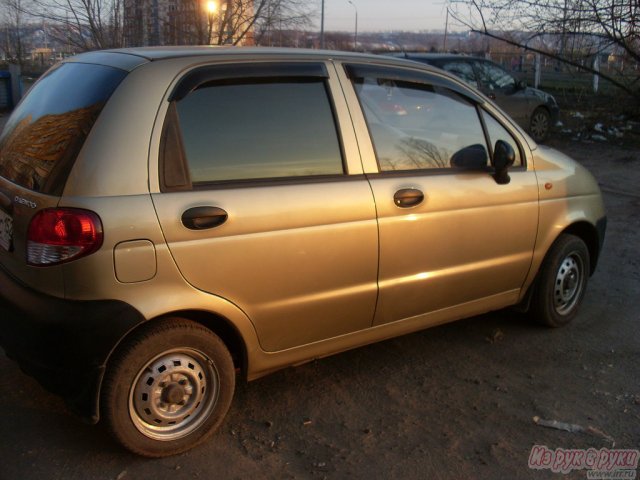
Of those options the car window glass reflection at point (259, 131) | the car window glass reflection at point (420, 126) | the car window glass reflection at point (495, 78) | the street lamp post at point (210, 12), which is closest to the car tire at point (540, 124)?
the car window glass reflection at point (495, 78)

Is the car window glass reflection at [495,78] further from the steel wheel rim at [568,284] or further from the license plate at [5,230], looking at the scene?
the license plate at [5,230]

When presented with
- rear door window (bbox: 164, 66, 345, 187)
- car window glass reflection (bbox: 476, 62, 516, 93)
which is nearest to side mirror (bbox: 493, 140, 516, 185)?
rear door window (bbox: 164, 66, 345, 187)

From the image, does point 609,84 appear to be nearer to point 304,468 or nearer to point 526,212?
point 526,212

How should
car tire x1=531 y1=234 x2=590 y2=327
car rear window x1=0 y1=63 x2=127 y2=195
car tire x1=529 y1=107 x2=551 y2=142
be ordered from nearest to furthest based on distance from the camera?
car rear window x1=0 y1=63 x2=127 y2=195 < car tire x1=531 y1=234 x2=590 y2=327 < car tire x1=529 y1=107 x2=551 y2=142

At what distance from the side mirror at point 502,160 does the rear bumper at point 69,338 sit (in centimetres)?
224

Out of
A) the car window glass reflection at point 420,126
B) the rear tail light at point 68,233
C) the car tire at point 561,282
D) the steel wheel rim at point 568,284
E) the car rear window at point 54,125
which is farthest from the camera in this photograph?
the steel wheel rim at point 568,284

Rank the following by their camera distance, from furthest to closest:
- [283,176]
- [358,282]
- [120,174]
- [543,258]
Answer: [543,258], [358,282], [283,176], [120,174]

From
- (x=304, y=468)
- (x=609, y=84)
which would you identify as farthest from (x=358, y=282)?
(x=609, y=84)

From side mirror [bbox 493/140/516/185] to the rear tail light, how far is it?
7.54 ft

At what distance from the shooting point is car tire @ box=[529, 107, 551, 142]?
13742mm

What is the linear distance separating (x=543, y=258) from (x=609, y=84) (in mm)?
11664

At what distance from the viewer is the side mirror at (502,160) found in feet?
12.4

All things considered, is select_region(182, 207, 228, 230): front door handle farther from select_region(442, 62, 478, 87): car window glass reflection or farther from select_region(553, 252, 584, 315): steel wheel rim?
select_region(442, 62, 478, 87): car window glass reflection

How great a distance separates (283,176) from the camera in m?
3.13
